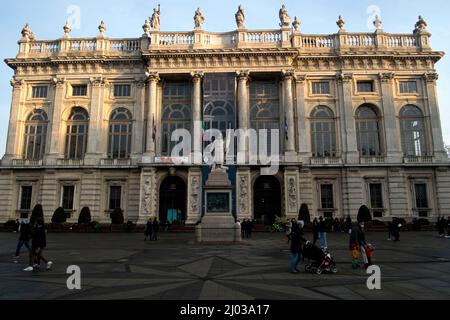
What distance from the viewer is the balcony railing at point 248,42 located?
132 feet

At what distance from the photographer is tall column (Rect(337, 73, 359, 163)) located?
→ 3834cm

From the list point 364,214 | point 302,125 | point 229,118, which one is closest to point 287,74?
point 302,125

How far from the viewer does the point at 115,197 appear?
128 ft

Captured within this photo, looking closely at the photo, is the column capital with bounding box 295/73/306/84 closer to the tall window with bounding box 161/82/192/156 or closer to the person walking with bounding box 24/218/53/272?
the tall window with bounding box 161/82/192/156

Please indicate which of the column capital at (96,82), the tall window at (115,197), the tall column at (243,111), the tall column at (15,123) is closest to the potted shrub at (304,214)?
the tall column at (243,111)

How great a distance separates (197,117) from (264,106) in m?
8.12

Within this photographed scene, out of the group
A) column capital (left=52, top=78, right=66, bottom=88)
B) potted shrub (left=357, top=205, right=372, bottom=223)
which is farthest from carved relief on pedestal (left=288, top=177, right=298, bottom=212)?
column capital (left=52, top=78, right=66, bottom=88)

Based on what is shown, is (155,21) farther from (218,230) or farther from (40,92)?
(218,230)

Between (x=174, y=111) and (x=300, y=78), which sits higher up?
(x=300, y=78)

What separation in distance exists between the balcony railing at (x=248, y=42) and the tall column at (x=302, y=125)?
13.4ft

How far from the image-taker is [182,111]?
40.5 metres

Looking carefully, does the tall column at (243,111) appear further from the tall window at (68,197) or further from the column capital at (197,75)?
the tall window at (68,197)

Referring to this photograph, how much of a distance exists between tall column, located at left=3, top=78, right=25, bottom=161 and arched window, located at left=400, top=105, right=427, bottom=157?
44.8 metres

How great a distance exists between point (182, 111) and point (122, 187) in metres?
11.1
